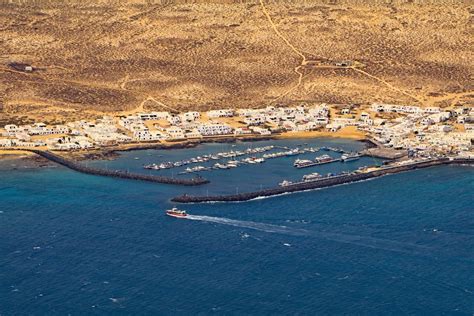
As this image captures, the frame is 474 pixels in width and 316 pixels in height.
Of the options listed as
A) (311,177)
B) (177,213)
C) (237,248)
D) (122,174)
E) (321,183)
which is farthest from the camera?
(122,174)

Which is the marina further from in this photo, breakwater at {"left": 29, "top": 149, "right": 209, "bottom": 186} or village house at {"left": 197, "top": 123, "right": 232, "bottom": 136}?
village house at {"left": 197, "top": 123, "right": 232, "bottom": 136}

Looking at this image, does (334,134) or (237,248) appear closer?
(237,248)

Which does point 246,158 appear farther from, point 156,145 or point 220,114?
point 220,114

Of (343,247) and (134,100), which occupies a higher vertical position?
(134,100)

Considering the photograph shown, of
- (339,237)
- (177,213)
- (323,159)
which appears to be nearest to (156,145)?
(323,159)

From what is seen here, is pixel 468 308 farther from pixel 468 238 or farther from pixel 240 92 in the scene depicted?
pixel 240 92

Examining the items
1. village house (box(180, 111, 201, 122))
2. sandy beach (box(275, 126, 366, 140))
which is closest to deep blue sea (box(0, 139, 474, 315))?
sandy beach (box(275, 126, 366, 140))

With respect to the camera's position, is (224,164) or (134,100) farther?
(134,100)

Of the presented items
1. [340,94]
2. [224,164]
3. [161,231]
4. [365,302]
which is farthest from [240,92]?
[365,302]
